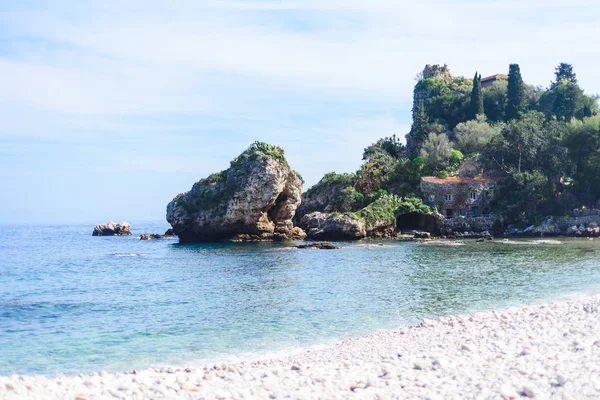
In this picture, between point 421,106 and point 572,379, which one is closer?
point 572,379

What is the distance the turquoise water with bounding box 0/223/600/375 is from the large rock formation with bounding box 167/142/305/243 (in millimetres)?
12826

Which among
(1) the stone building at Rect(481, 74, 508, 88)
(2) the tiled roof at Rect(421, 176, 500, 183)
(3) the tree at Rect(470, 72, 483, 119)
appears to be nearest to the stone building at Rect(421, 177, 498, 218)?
(2) the tiled roof at Rect(421, 176, 500, 183)

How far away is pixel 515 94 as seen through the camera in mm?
82688

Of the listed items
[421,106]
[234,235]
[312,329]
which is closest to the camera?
[312,329]

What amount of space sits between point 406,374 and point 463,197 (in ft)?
180

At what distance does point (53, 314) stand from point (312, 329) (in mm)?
9902

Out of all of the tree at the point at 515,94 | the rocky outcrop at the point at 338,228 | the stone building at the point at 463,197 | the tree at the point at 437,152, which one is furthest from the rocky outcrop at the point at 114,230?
the tree at the point at 515,94

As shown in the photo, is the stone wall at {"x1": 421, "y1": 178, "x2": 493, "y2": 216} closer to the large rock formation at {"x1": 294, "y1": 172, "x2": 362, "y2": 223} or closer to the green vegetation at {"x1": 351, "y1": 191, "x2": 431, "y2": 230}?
the green vegetation at {"x1": 351, "y1": 191, "x2": 431, "y2": 230}

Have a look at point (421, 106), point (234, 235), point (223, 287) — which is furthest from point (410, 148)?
point (223, 287)

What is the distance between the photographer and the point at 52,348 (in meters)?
15.6

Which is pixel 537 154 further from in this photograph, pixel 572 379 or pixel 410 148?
pixel 572 379

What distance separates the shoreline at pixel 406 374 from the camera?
9.09 meters

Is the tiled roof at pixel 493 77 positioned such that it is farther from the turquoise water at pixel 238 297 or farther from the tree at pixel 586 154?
the turquoise water at pixel 238 297

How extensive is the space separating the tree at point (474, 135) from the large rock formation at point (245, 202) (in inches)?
1148
